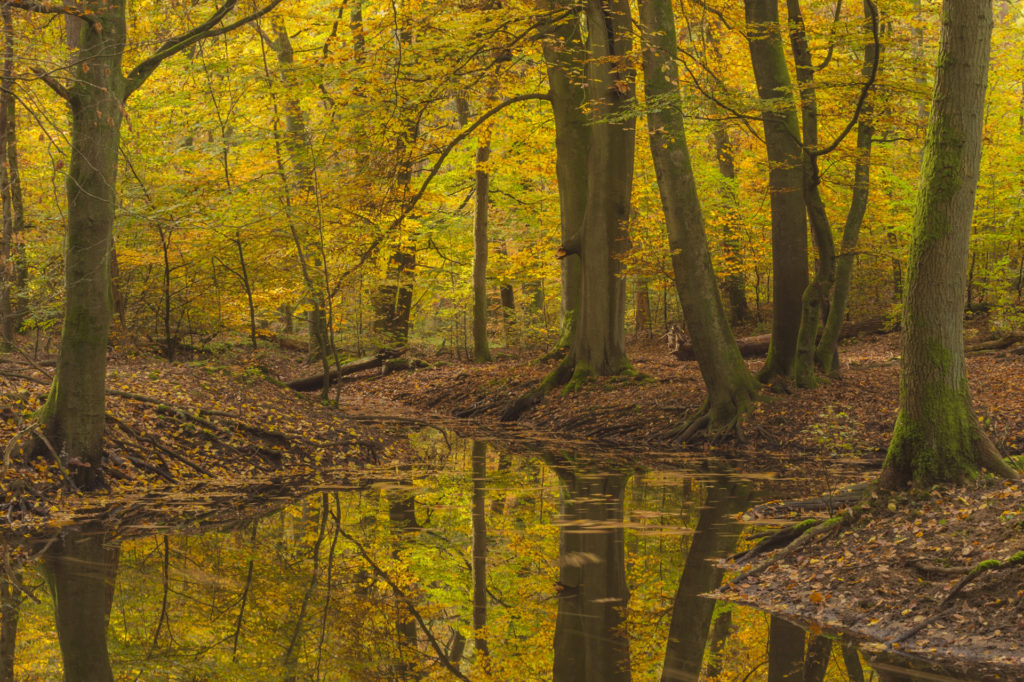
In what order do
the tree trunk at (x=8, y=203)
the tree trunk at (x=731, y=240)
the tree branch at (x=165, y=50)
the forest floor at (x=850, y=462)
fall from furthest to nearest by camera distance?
1. the tree trunk at (x=731, y=240)
2. the tree branch at (x=165, y=50)
3. the tree trunk at (x=8, y=203)
4. the forest floor at (x=850, y=462)

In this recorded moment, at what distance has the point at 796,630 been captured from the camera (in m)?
4.70

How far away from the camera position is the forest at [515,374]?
15.7 ft

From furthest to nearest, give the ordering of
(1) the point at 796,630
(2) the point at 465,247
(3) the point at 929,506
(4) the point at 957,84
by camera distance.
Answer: (2) the point at 465,247 → (4) the point at 957,84 → (3) the point at 929,506 → (1) the point at 796,630

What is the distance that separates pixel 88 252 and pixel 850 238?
10361 millimetres

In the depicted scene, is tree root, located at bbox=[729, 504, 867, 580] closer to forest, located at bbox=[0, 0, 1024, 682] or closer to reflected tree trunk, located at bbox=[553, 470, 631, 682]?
forest, located at bbox=[0, 0, 1024, 682]

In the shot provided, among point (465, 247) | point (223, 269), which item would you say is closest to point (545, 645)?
point (223, 269)

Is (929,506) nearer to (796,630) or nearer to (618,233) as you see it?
(796,630)

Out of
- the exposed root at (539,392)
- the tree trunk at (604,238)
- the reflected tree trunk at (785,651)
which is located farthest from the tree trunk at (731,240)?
the reflected tree trunk at (785,651)

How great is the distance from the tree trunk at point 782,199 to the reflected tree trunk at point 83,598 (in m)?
9.95

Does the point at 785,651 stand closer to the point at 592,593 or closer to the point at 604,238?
the point at 592,593

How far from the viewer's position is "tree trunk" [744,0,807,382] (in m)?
13.0

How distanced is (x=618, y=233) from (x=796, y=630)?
37.2 feet

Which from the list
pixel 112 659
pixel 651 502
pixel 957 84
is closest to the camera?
pixel 112 659

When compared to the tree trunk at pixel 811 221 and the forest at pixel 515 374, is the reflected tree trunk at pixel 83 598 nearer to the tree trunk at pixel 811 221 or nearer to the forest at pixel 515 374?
the forest at pixel 515 374
